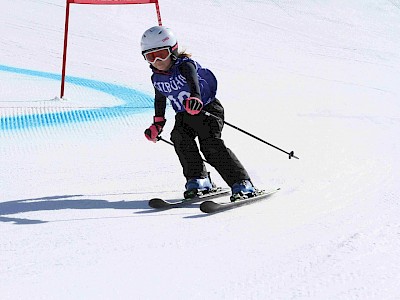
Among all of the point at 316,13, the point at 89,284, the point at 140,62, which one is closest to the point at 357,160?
the point at 89,284

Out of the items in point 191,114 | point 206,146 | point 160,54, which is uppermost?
point 160,54

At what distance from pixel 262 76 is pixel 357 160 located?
427 centimetres

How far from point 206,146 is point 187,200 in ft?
1.08

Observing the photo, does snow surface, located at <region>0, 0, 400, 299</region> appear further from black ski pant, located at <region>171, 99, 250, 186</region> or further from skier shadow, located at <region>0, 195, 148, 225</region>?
black ski pant, located at <region>171, 99, 250, 186</region>

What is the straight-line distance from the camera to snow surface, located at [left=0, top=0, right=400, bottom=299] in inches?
104

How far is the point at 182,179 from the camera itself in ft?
15.0

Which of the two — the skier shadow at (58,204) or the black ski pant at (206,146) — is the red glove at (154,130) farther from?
the skier shadow at (58,204)

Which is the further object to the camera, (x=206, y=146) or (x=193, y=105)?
(x=206, y=146)

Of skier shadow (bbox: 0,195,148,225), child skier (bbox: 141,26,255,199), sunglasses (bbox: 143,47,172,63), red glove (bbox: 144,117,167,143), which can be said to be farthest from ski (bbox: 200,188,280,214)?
sunglasses (bbox: 143,47,172,63)

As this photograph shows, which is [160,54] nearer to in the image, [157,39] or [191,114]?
[157,39]

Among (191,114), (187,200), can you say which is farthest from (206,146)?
(187,200)

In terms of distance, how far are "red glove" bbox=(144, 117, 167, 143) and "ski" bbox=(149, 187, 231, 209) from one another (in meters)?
0.40

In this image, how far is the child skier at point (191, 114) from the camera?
12.5 feet

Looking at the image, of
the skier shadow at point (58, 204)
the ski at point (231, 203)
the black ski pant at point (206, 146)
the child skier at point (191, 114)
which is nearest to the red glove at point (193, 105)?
the child skier at point (191, 114)
